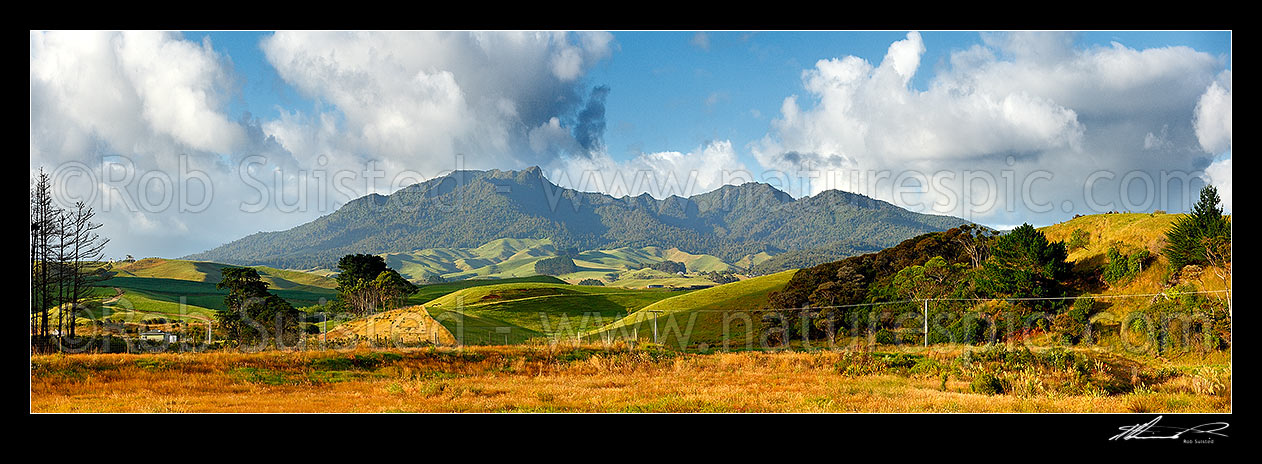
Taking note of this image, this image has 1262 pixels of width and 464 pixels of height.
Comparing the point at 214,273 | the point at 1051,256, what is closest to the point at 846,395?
the point at 1051,256

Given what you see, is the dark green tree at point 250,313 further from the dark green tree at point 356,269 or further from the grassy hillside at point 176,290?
the grassy hillside at point 176,290

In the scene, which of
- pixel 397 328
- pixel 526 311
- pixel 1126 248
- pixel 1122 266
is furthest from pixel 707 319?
pixel 1122 266

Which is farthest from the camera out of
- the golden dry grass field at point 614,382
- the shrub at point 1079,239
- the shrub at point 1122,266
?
the shrub at point 1079,239

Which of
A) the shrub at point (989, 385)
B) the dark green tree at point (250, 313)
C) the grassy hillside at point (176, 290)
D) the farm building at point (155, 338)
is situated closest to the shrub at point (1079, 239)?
the shrub at point (989, 385)

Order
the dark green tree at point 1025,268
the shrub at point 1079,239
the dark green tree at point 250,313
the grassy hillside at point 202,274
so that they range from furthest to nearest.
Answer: the grassy hillside at point 202,274
the dark green tree at point 250,313
the shrub at point 1079,239
the dark green tree at point 1025,268

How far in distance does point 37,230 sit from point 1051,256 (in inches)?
1634

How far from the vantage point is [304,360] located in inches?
647

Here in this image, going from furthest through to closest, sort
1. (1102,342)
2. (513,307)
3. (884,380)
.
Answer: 1. (513,307)
2. (1102,342)
3. (884,380)

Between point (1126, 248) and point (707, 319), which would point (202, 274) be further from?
point (1126, 248)

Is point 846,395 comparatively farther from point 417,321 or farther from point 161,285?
point 161,285

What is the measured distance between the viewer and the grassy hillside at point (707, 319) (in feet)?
135
